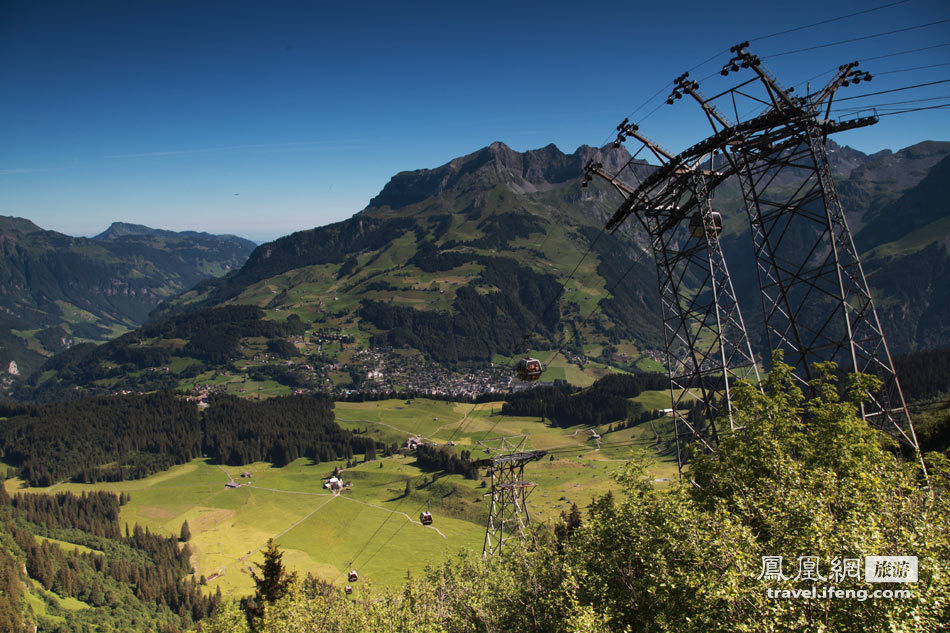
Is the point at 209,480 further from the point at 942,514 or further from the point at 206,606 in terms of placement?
the point at 942,514

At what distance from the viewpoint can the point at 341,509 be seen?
5979 inches

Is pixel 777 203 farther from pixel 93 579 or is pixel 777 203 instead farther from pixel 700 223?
pixel 93 579

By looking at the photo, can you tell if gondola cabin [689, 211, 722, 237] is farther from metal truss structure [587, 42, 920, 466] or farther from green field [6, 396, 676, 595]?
green field [6, 396, 676, 595]

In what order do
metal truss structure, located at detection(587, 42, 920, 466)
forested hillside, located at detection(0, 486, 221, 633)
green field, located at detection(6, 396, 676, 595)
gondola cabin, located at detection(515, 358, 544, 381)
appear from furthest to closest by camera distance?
green field, located at detection(6, 396, 676, 595) → forested hillside, located at detection(0, 486, 221, 633) → gondola cabin, located at detection(515, 358, 544, 381) → metal truss structure, located at detection(587, 42, 920, 466)

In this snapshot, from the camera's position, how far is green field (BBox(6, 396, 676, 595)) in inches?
4742

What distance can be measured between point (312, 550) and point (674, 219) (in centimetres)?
12685

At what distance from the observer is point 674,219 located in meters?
33.7

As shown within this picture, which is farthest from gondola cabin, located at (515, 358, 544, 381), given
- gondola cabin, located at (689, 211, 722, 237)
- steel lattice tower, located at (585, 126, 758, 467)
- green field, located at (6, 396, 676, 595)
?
green field, located at (6, 396, 676, 595)

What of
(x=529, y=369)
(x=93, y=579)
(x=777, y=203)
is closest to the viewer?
(x=777, y=203)

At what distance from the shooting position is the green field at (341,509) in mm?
120438

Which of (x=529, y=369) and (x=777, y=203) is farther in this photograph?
(x=529, y=369)

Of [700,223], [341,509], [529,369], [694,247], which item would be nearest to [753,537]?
[694,247]

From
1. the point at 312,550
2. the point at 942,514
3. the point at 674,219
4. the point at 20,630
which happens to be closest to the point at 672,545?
the point at 942,514

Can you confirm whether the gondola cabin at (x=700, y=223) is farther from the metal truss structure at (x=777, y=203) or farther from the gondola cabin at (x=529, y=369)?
the gondola cabin at (x=529, y=369)
